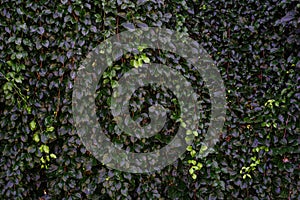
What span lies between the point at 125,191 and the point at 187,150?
46cm

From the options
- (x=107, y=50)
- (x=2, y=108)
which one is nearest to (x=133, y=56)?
(x=107, y=50)

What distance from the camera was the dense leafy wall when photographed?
Result: 6.08 feet

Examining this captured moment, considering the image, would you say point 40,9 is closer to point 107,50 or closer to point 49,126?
point 107,50

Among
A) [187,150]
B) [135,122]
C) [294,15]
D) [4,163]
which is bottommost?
[4,163]

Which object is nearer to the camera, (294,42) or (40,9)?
(40,9)

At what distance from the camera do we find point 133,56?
187 centimetres

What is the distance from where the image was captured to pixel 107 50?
1.82 m

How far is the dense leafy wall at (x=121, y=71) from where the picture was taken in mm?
1853

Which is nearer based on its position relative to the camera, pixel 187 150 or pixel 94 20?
pixel 94 20

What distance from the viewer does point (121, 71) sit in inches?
72.7

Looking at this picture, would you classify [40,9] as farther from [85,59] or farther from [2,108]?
[2,108]

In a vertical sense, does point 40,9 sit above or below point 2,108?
above

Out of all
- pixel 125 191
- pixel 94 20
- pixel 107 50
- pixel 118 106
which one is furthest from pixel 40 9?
pixel 125 191

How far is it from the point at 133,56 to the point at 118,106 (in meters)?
0.30
